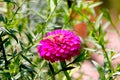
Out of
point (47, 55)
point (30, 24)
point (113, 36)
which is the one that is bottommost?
point (113, 36)

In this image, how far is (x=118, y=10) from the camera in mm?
5613

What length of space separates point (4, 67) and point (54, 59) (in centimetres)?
16

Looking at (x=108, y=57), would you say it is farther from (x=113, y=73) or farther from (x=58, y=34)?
(x=58, y=34)

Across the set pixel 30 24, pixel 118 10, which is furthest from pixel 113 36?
pixel 30 24

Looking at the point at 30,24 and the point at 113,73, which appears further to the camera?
the point at 30,24

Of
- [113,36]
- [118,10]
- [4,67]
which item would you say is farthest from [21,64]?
[118,10]

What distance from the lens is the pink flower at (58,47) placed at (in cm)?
107

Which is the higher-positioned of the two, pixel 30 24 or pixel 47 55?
pixel 47 55

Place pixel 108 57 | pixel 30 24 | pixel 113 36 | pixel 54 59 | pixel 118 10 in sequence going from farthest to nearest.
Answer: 1. pixel 118 10
2. pixel 113 36
3. pixel 30 24
4. pixel 108 57
5. pixel 54 59

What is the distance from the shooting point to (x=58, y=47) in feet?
3.54

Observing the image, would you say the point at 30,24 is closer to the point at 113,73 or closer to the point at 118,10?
the point at 113,73

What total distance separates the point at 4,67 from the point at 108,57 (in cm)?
33

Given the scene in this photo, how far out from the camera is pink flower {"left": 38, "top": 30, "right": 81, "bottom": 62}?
1.07 metres

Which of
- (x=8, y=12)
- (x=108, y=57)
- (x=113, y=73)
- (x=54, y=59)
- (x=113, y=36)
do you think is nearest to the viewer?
(x=54, y=59)
